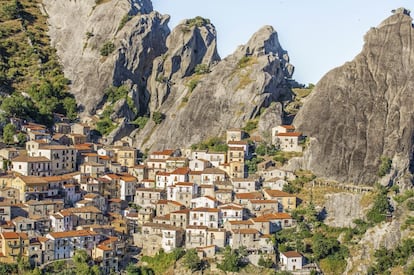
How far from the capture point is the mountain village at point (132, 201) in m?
71.3

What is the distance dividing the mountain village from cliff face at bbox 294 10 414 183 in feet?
11.4

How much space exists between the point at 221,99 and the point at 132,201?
60.0 ft

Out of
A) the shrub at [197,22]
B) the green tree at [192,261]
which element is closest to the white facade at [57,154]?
the green tree at [192,261]

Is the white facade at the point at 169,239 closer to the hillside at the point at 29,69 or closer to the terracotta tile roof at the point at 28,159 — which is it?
the terracotta tile roof at the point at 28,159

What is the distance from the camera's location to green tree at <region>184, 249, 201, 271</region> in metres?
70.0

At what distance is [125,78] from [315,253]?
40.7 m

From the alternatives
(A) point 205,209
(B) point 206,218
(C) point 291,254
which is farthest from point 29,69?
(C) point 291,254

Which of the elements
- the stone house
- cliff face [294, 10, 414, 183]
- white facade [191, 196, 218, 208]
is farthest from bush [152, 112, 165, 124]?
the stone house

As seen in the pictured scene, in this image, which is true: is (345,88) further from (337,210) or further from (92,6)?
(92,6)

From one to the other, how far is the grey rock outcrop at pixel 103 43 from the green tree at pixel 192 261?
35.9 m

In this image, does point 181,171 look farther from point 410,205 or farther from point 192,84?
point 410,205

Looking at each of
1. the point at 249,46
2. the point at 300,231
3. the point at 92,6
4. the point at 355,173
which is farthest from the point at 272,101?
the point at 92,6

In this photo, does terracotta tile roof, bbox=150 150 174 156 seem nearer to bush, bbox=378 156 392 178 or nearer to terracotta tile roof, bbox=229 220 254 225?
terracotta tile roof, bbox=229 220 254 225

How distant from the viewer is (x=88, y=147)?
8831 centimetres
